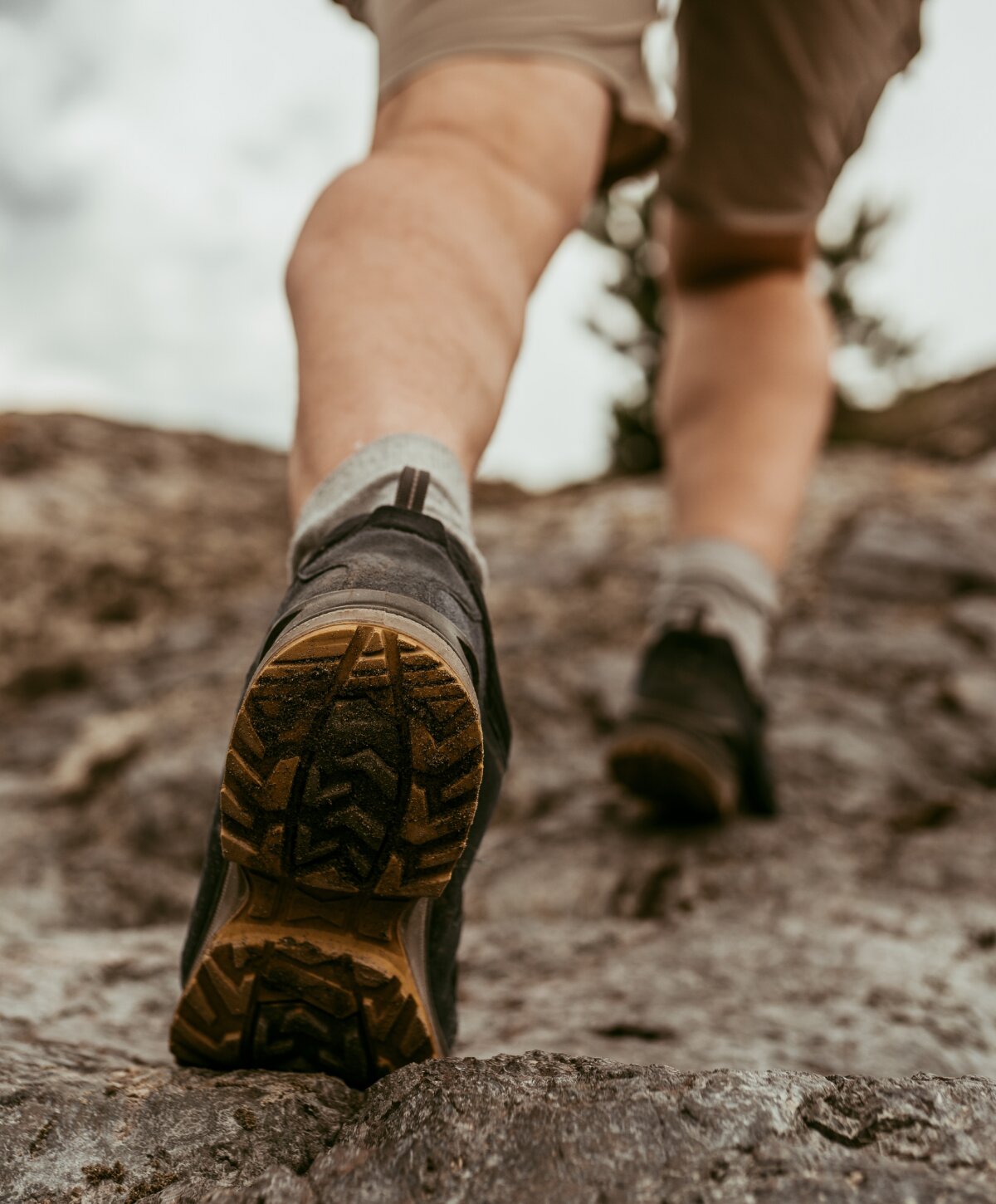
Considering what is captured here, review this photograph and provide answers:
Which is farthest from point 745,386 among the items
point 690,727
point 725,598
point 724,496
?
point 690,727

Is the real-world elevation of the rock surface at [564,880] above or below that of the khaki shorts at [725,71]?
below

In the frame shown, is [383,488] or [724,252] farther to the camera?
[724,252]

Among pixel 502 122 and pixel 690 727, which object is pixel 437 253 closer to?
pixel 502 122

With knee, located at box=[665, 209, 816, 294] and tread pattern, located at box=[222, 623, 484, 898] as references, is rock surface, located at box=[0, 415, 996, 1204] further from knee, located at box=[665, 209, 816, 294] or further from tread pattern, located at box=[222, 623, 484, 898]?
knee, located at box=[665, 209, 816, 294]

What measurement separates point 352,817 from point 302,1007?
0.19m

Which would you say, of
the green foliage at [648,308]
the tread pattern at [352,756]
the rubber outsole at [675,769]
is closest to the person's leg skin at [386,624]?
the tread pattern at [352,756]

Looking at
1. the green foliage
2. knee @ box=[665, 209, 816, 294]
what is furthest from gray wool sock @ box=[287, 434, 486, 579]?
the green foliage

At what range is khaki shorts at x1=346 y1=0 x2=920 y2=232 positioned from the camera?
1.08 metres

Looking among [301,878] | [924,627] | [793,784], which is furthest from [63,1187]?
[924,627]

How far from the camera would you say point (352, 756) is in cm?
72

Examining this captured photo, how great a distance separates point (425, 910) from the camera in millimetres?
830

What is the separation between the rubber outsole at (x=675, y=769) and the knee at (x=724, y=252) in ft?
2.89

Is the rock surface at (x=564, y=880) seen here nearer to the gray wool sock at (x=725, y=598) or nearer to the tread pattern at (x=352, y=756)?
the tread pattern at (x=352, y=756)

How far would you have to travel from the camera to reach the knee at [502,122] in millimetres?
1047
